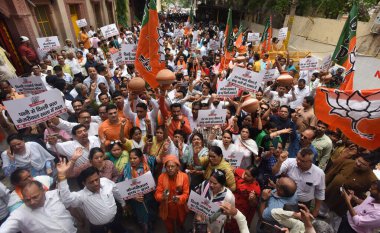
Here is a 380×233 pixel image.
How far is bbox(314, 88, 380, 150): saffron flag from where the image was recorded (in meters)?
3.04

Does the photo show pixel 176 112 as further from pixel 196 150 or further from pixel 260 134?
pixel 260 134

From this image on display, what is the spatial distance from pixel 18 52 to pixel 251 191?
418 inches

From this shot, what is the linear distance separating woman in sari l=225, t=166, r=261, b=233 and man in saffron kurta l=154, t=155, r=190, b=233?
728 mm

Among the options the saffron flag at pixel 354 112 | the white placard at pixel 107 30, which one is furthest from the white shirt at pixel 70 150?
the white placard at pixel 107 30

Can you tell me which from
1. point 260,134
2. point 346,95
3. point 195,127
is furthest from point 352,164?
point 195,127

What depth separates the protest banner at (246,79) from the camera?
470 cm

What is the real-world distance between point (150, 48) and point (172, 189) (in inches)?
103

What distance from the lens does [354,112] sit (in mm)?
3174

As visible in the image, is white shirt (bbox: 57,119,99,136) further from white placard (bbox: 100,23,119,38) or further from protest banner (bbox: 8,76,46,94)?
white placard (bbox: 100,23,119,38)

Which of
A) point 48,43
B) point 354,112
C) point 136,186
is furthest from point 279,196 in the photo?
point 48,43

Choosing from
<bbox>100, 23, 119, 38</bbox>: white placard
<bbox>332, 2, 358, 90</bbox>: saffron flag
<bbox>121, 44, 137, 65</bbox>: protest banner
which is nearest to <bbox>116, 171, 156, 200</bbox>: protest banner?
<bbox>121, 44, 137, 65</bbox>: protest banner

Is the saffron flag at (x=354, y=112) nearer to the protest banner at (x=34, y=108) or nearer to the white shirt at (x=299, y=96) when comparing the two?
the white shirt at (x=299, y=96)

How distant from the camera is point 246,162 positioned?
3.86m

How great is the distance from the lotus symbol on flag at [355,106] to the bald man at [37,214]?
12.6 feet
